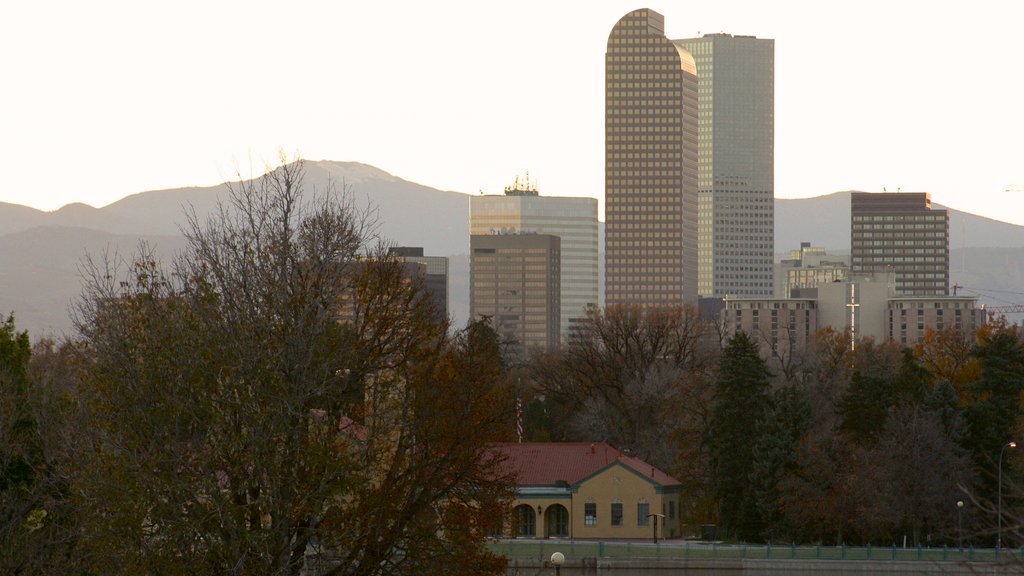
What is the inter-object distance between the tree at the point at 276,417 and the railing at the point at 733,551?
39425 mm

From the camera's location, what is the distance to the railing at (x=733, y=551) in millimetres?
73812

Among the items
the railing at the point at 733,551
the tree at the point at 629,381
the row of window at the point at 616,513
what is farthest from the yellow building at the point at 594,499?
the tree at the point at 629,381

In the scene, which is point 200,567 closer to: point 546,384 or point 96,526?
point 96,526

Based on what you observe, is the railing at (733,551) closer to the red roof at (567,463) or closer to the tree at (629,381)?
the red roof at (567,463)

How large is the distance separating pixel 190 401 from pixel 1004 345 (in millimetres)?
63513

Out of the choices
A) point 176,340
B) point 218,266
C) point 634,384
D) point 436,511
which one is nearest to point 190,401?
point 176,340

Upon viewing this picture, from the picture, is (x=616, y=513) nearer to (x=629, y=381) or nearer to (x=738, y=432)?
(x=738, y=432)

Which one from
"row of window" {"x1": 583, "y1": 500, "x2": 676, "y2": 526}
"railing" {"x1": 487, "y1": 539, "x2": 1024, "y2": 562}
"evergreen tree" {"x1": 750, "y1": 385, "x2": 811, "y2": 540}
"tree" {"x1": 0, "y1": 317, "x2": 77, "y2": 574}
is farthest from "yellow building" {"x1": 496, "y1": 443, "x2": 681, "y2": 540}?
"tree" {"x1": 0, "y1": 317, "x2": 77, "y2": 574}

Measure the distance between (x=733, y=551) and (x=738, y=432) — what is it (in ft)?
38.6

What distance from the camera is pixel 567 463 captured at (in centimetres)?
8919

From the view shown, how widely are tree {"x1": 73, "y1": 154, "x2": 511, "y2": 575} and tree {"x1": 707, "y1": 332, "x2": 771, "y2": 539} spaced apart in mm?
50510

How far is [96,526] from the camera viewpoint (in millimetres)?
30422

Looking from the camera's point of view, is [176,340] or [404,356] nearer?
[176,340]

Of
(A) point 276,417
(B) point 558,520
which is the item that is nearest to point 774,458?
(B) point 558,520
